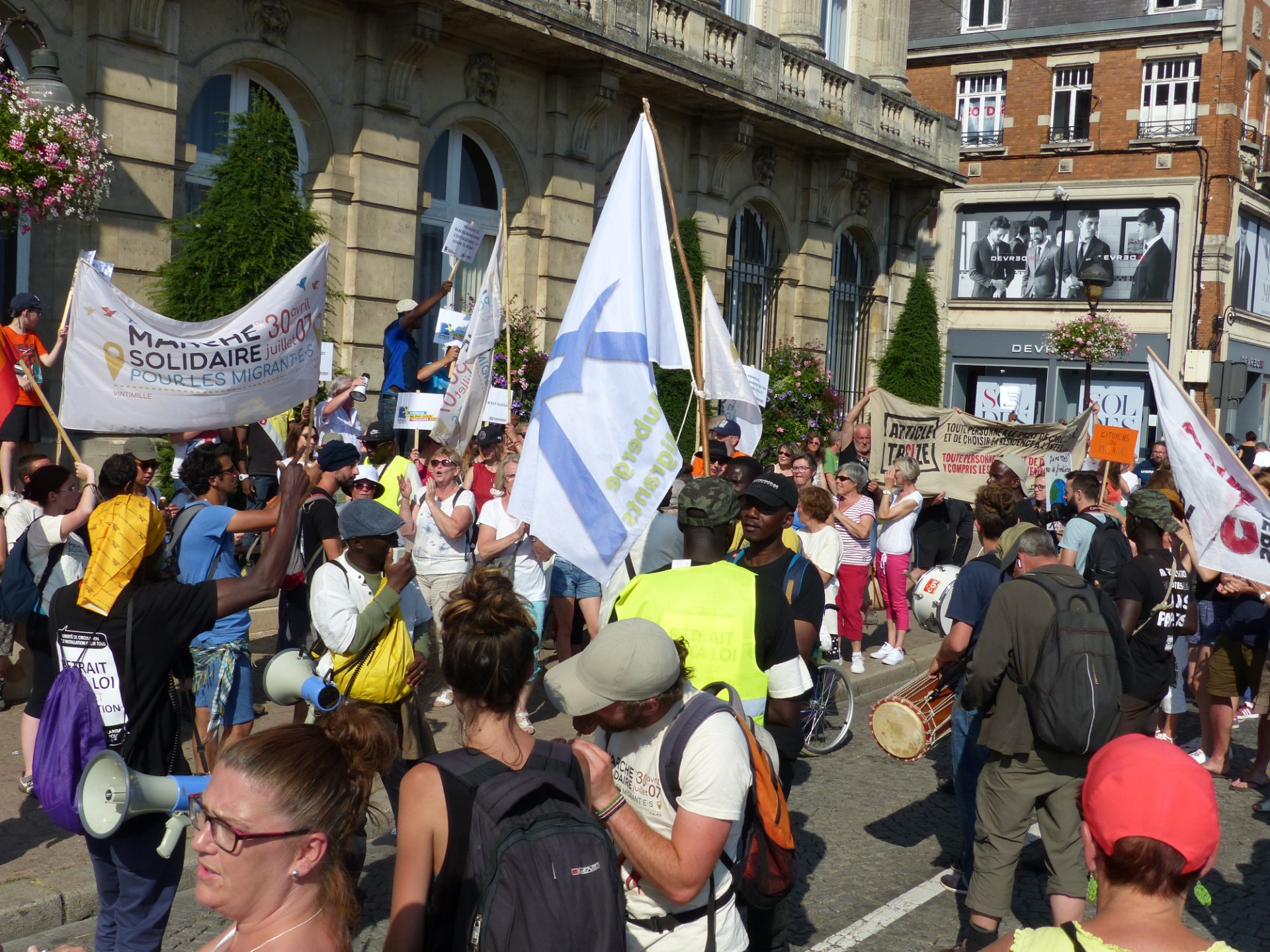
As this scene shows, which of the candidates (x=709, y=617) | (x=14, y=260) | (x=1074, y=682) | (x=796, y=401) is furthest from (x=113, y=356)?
(x=796, y=401)

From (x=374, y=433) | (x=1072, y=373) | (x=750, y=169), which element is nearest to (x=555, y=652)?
→ (x=374, y=433)

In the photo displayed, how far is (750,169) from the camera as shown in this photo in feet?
67.4

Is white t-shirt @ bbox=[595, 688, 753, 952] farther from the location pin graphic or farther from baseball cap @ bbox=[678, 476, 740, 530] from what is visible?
the location pin graphic

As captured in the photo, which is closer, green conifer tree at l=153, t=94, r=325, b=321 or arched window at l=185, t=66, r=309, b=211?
green conifer tree at l=153, t=94, r=325, b=321

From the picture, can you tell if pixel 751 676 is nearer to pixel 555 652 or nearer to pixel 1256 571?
pixel 1256 571

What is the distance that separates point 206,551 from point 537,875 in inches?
156

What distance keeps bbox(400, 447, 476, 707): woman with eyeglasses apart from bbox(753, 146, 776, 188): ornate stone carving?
13.4 meters

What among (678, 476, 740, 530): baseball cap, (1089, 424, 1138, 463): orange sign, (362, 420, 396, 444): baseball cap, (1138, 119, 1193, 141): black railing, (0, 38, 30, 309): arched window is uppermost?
(1138, 119, 1193, 141): black railing

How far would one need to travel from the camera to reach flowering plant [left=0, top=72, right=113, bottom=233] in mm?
9195

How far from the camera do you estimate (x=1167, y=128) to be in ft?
107

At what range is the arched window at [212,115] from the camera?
13578mm

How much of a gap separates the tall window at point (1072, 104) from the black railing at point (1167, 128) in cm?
136

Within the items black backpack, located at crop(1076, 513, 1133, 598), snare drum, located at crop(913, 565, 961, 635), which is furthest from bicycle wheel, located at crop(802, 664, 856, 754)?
black backpack, located at crop(1076, 513, 1133, 598)

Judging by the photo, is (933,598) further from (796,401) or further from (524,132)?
(796,401)
